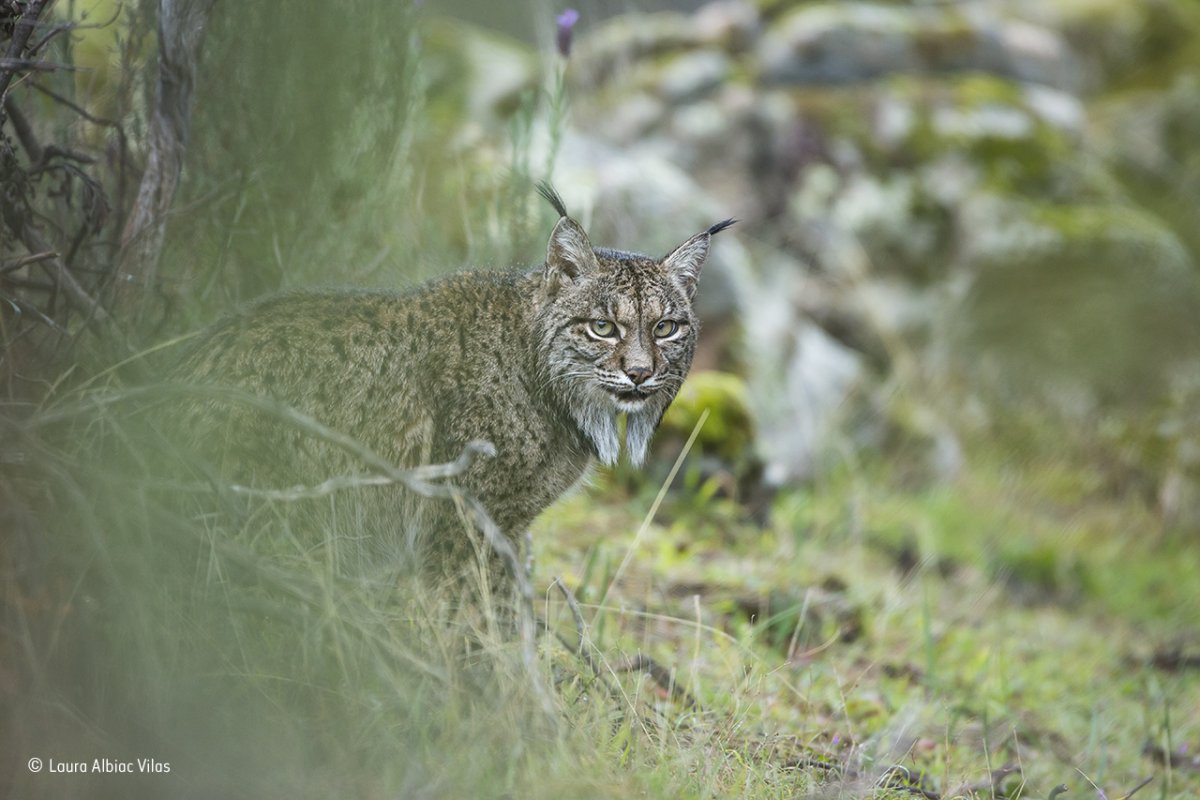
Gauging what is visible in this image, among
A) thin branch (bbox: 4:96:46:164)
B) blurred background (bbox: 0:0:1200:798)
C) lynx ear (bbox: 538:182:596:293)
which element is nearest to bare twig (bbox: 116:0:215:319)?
blurred background (bbox: 0:0:1200:798)

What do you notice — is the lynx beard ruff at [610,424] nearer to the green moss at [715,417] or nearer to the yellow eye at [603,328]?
the yellow eye at [603,328]

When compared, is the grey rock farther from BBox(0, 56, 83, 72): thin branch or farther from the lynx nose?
BBox(0, 56, 83, 72): thin branch

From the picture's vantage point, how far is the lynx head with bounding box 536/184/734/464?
347 centimetres

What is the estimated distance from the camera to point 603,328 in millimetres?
3510

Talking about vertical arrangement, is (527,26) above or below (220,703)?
above

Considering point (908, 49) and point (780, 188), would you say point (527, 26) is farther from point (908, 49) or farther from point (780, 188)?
point (908, 49)

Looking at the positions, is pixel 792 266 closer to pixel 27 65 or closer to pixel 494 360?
pixel 494 360

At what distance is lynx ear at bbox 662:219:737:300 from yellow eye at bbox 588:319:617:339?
327mm

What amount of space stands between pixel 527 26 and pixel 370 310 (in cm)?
374

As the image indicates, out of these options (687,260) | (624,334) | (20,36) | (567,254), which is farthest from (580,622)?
(20,36)

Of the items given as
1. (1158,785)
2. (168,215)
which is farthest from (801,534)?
(168,215)

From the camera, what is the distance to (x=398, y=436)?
3.39m

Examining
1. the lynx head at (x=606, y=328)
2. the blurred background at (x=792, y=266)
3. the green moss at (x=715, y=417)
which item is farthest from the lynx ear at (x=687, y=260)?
the green moss at (x=715, y=417)

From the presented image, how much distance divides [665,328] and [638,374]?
25cm
